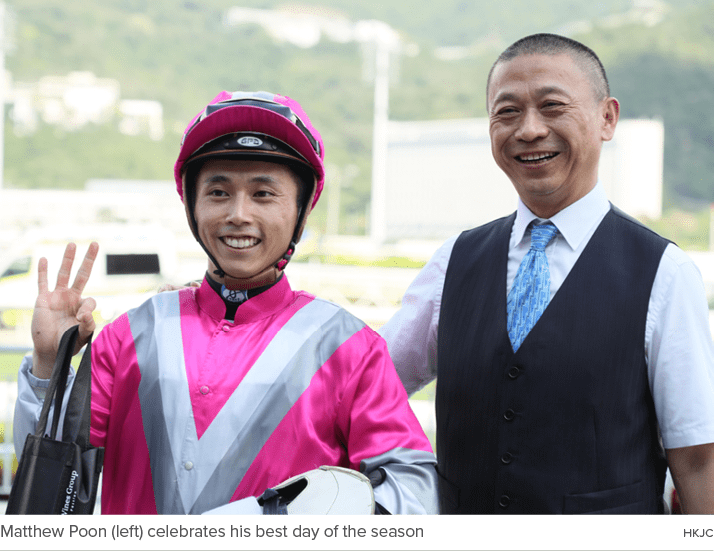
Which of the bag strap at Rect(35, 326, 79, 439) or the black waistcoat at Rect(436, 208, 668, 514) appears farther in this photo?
the black waistcoat at Rect(436, 208, 668, 514)

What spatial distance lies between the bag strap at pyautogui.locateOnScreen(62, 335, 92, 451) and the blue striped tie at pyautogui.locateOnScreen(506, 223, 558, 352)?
3.01ft

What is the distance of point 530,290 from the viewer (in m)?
1.77

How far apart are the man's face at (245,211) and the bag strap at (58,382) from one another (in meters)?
0.31

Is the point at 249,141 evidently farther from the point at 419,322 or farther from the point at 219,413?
the point at 419,322

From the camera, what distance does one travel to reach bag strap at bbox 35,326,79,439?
49.7 inches

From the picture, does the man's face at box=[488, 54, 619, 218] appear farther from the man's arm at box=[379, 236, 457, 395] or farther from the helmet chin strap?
the helmet chin strap

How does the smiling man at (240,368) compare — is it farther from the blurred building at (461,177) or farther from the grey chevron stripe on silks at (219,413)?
the blurred building at (461,177)

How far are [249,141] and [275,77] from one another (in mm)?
47504

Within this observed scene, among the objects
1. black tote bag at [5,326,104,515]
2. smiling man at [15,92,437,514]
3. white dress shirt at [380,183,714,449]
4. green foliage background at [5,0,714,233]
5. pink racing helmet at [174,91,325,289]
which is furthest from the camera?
green foliage background at [5,0,714,233]

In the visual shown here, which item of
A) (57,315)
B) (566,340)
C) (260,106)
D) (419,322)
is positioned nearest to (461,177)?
(419,322)

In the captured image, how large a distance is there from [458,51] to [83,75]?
26159 mm

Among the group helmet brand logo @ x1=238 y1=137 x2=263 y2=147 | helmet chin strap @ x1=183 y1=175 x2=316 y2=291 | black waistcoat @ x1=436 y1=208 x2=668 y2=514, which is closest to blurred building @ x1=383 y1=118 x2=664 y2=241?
black waistcoat @ x1=436 y1=208 x2=668 y2=514

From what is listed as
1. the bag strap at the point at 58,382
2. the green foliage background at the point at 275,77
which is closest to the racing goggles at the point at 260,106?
the bag strap at the point at 58,382

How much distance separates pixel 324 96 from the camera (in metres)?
46.0
